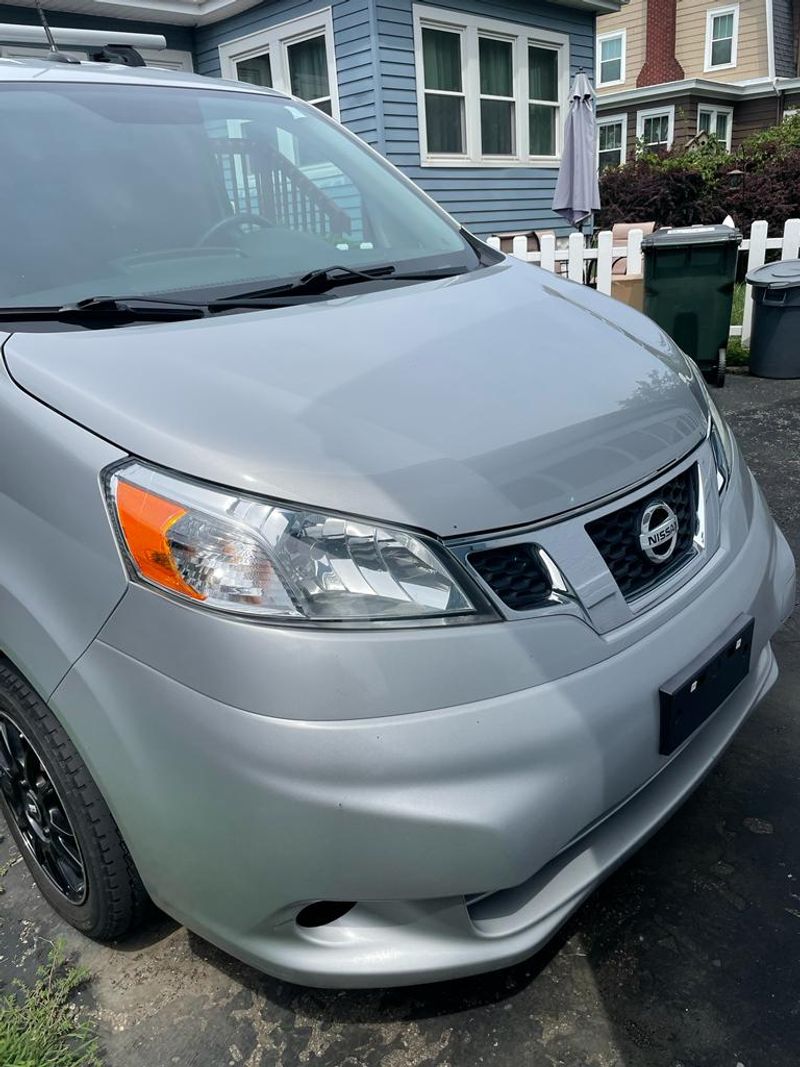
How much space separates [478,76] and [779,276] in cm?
641

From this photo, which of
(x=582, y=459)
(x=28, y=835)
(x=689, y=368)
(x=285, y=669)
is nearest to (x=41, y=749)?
(x=28, y=835)

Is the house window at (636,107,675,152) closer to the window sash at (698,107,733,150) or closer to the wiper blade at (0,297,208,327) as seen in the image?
the window sash at (698,107,733,150)

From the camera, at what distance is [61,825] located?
69.4 inches

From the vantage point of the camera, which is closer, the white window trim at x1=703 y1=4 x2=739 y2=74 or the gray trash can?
the gray trash can

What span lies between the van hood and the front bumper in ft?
0.82

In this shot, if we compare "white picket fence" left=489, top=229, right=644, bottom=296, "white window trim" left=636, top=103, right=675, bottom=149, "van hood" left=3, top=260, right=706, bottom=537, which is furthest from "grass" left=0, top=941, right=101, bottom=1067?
"white window trim" left=636, top=103, right=675, bottom=149

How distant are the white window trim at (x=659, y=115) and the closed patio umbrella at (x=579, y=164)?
11.6 m

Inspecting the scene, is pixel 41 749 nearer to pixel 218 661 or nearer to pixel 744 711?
pixel 218 661

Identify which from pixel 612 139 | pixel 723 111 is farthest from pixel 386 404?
pixel 723 111

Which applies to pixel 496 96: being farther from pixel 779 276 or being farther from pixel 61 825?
pixel 61 825

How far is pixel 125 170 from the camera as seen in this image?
2260 mm

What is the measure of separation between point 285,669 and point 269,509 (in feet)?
0.88

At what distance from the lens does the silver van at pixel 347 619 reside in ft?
4.26

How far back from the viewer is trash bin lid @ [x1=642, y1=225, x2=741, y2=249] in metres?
6.39
